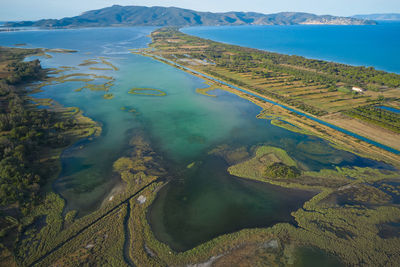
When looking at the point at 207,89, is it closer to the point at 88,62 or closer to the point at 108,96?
the point at 108,96

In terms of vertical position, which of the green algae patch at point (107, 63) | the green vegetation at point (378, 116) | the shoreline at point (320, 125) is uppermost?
the green algae patch at point (107, 63)

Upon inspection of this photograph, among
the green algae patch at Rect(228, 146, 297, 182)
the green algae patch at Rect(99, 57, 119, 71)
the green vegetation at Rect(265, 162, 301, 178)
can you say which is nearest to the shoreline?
the green algae patch at Rect(228, 146, 297, 182)

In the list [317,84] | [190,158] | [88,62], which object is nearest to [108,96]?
[190,158]

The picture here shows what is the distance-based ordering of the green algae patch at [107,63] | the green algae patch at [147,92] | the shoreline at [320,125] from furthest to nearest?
the green algae patch at [107,63], the green algae patch at [147,92], the shoreline at [320,125]

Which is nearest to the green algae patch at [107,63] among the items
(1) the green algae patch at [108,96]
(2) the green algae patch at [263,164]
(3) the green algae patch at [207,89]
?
(1) the green algae patch at [108,96]

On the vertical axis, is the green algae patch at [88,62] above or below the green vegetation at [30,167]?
above

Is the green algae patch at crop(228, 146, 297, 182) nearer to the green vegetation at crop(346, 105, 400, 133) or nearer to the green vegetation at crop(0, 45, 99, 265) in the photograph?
the green vegetation at crop(0, 45, 99, 265)

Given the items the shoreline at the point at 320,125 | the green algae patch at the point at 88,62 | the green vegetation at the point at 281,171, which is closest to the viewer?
the green vegetation at the point at 281,171

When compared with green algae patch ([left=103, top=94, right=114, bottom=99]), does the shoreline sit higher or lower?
lower

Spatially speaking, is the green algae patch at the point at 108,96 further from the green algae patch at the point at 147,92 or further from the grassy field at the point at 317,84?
the grassy field at the point at 317,84

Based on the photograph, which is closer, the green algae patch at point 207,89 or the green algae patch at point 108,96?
the green algae patch at point 108,96
